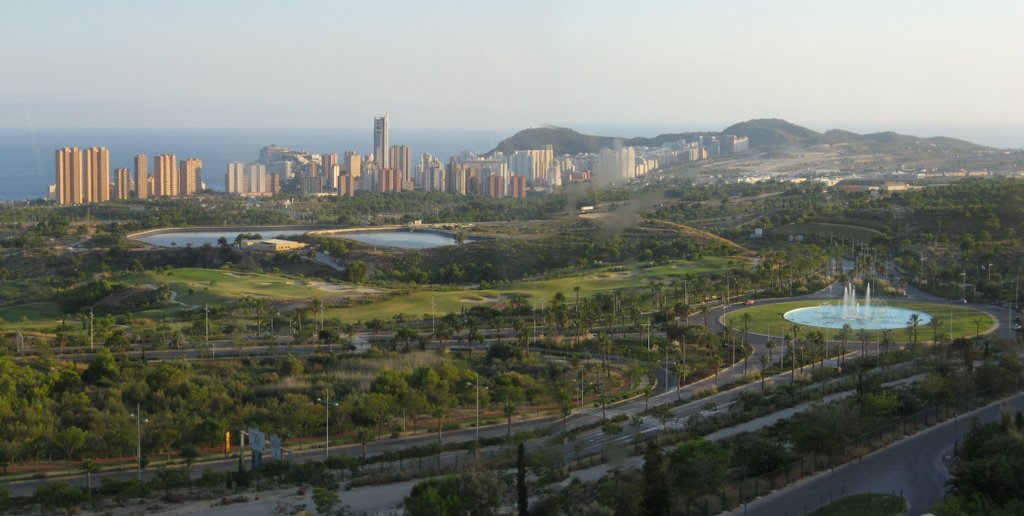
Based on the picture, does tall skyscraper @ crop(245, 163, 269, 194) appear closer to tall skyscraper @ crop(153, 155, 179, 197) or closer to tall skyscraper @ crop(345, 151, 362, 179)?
tall skyscraper @ crop(345, 151, 362, 179)

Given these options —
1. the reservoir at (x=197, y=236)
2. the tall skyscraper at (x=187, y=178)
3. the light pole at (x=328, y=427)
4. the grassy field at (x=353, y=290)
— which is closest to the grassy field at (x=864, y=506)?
the light pole at (x=328, y=427)

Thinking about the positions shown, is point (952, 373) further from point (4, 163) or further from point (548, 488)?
point (4, 163)

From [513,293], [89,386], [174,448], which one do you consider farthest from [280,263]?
[174,448]

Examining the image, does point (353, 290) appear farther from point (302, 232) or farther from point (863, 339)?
point (302, 232)

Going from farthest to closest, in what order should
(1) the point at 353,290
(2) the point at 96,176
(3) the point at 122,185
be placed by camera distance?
(3) the point at 122,185 < (2) the point at 96,176 < (1) the point at 353,290

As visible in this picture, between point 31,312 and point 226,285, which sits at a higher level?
point 226,285

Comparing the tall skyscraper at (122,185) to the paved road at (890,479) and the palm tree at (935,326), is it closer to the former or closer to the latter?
the palm tree at (935,326)

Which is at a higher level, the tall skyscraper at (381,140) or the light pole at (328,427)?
the tall skyscraper at (381,140)

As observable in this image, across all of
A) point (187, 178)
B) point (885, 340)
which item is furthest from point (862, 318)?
point (187, 178)
